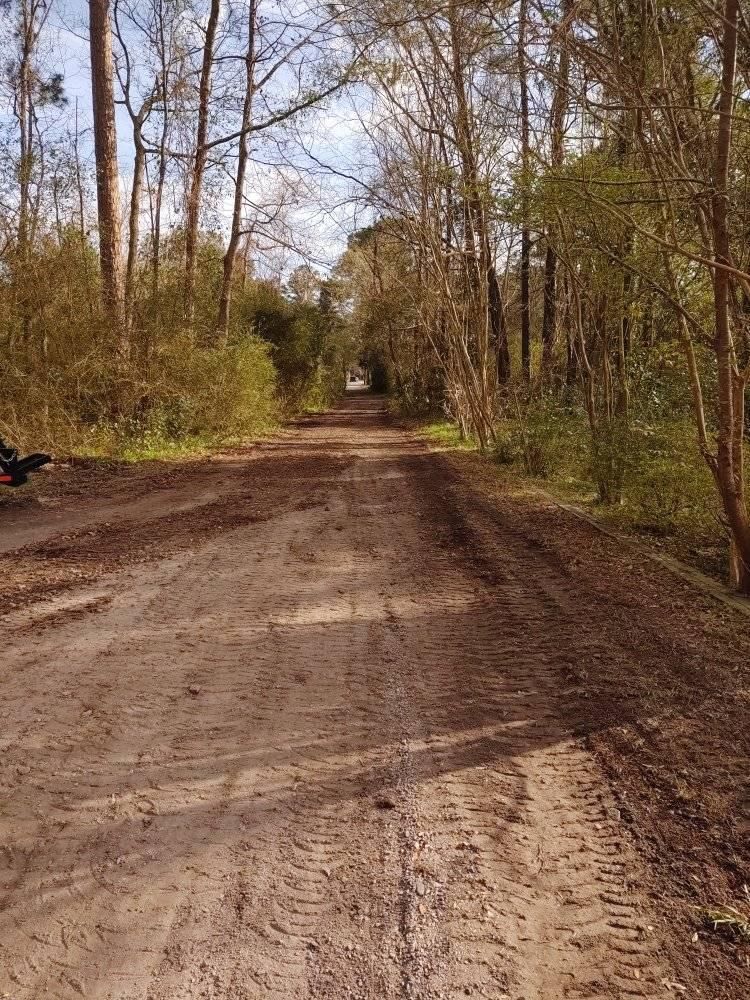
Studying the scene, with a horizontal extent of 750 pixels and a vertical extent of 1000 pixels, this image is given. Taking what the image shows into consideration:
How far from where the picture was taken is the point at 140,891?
215cm

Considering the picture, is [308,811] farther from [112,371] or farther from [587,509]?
[112,371]

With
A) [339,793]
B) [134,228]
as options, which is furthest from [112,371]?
[339,793]

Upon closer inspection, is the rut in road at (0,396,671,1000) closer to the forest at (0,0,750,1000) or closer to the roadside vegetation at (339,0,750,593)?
the forest at (0,0,750,1000)

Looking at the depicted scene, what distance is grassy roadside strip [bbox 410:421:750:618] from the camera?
564 cm

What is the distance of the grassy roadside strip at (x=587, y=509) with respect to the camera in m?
5.64

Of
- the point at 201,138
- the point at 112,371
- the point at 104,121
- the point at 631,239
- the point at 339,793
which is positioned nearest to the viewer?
the point at 339,793

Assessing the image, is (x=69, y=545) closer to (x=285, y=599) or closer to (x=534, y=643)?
(x=285, y=599)

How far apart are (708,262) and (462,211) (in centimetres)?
1233

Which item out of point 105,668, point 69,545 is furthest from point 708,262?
point 69,545

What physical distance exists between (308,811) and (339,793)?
6.0 inches

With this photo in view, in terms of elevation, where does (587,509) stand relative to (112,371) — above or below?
below

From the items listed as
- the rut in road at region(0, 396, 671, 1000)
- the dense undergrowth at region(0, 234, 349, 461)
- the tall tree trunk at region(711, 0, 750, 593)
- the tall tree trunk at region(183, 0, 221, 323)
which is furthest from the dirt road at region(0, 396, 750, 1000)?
the tall tree trunk at region(183, 0, 221, 323)

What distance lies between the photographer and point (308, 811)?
102 inches

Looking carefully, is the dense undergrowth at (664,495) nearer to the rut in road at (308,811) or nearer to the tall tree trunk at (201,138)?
the rut in road at (308,811)
